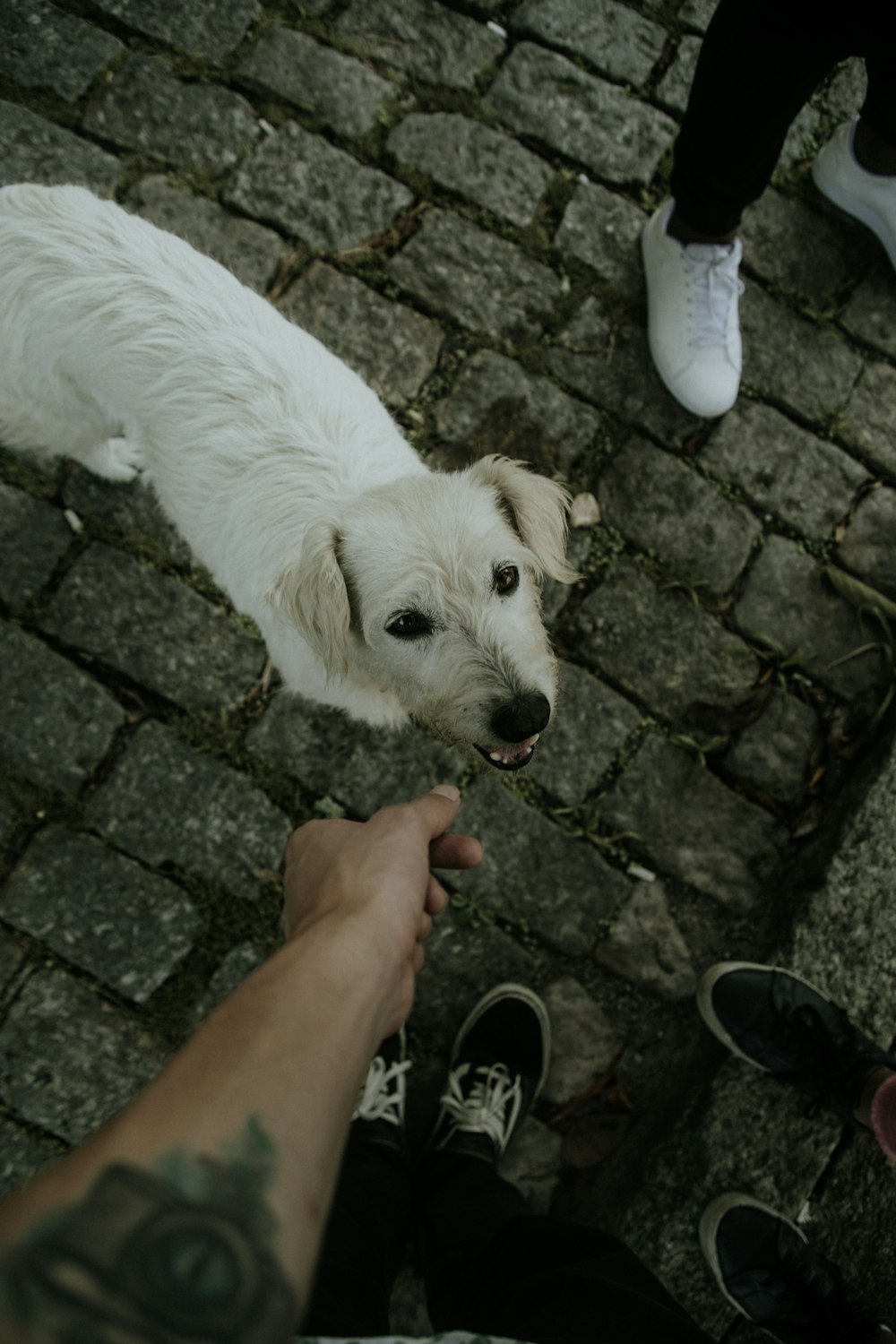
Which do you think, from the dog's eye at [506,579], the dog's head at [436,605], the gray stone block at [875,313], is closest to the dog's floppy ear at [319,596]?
the dog's head at [436,605]

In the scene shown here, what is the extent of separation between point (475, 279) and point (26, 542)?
2250 millimetres

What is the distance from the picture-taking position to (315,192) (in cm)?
339

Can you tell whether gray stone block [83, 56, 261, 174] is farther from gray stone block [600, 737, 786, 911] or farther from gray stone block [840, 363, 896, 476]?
gray stone block [600, 737, 786, 911]

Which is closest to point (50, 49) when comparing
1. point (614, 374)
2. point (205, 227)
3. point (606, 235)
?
point (205, 227)

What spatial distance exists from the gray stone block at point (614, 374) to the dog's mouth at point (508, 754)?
1.81m

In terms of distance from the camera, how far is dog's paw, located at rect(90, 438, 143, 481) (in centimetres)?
308

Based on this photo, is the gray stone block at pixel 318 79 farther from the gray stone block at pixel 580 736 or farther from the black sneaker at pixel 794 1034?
the black sneaker at pixel 794 1034

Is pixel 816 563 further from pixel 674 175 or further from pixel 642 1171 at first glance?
pixel 642 1171

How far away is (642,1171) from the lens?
2.81m

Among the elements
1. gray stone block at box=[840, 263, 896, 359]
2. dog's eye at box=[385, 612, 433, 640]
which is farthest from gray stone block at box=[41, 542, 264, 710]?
gray stone block at box=[840, 263, 896, 359]

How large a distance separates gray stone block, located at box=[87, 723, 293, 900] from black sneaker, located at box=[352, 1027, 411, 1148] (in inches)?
31.4

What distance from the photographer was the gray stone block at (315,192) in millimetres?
3373

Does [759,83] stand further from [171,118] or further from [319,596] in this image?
[171,118]

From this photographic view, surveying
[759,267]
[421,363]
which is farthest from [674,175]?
[421,363]
